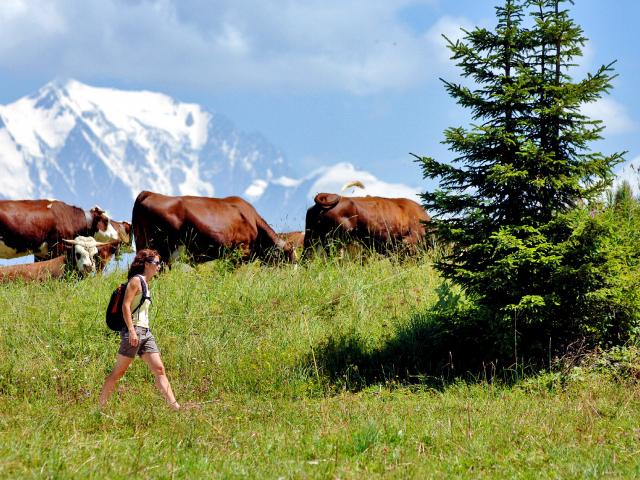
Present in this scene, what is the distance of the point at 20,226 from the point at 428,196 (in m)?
11.5

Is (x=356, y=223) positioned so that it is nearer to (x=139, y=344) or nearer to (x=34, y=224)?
(x=34, y=224)

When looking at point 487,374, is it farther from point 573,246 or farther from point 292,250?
point 292,250

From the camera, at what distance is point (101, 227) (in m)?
20.5

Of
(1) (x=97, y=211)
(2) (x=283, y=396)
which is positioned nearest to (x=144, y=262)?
(2) (x=283, y=396)

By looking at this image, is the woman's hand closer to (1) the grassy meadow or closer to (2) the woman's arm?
(2) the woman's arm

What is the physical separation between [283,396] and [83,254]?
8.91 meters

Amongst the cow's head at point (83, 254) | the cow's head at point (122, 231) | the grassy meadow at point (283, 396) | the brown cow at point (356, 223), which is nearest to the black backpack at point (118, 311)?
the grassy meadow at point (283, 396)

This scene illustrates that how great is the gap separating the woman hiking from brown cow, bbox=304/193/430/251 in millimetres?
8905

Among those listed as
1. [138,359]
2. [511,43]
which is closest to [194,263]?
[138,359]

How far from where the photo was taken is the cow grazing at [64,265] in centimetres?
1614

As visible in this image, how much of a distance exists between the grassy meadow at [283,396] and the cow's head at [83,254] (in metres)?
1.97

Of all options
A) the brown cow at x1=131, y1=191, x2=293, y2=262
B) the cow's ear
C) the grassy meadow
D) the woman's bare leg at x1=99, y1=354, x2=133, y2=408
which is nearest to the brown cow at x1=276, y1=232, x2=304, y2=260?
the brown cow at x1=131, y1=191, x2=293, y2=262

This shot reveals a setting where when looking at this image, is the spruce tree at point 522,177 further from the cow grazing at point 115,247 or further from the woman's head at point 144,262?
the cow grazing at point 115,247

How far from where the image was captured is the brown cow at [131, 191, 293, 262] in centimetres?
1684
